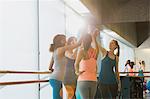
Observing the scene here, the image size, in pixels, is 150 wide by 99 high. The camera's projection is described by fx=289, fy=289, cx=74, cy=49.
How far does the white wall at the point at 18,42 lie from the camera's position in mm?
4469

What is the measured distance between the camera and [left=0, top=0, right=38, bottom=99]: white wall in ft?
14.7

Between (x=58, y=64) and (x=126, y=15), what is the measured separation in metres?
2.76

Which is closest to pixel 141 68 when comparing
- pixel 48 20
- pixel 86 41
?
pixel 48 20

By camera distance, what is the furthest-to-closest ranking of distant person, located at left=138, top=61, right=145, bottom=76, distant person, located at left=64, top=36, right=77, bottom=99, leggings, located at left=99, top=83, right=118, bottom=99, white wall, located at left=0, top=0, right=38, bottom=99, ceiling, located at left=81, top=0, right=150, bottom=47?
ceiling, located at left=81, top=0, right=150, bottom=47 < distant person, located at left=138, top=61, right=145, bottom=76 < white wall, located at left=0, top=0, right=38, bottom=99 < leggings, located at left=99, top=83, right=118, bottom=99 < distant person, located at left=64, top=36, right=77, bottom=99

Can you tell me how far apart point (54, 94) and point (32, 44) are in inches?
68.4

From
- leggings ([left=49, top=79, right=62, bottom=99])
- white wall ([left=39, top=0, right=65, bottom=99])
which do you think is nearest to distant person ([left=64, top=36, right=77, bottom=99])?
leggings ([left=49, top=79, right=62, bottom=99])

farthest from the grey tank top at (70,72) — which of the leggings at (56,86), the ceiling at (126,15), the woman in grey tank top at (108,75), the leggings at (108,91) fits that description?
the ceiling at (126,15)

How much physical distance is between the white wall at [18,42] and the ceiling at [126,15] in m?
1.19

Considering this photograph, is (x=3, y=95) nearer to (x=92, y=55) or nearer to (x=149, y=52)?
(x=92, y=55)

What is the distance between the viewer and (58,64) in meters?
3.59

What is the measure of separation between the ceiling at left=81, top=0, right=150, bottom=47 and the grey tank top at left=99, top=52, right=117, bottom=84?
1.67 meters

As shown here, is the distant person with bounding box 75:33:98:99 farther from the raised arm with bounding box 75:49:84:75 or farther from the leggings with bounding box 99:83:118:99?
the leggings with bounding box 99:83:118:99

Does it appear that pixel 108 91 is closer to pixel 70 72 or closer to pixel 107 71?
pixel 107 71

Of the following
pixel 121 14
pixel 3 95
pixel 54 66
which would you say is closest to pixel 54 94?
pixel 54 66
